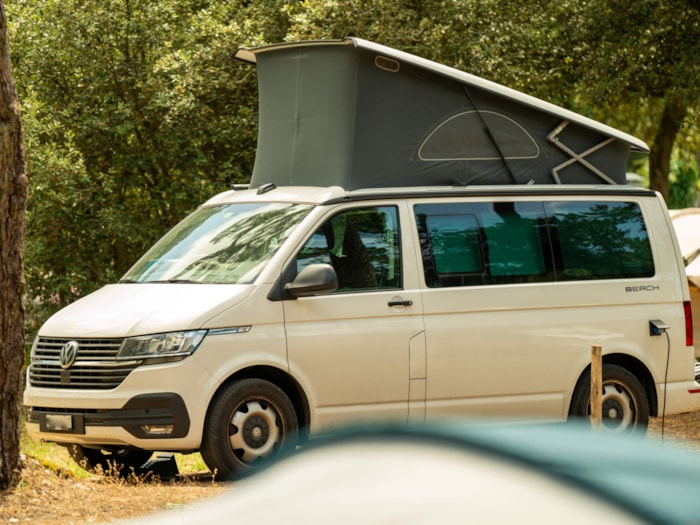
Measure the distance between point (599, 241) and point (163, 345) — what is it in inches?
147

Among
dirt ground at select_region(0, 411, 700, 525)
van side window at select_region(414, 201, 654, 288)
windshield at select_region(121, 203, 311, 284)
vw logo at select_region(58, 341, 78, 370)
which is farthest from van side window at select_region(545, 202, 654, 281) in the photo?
vw logo at select_region(58, 341, 78, 370)

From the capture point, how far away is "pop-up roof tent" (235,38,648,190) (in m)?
9.66

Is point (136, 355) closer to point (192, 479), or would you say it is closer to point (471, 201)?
point (192, 479)

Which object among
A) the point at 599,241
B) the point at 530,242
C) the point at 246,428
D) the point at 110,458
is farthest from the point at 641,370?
the point at 110,458

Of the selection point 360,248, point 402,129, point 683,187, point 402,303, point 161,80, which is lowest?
point 402,303

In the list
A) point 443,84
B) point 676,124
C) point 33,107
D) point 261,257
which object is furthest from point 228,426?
point 676,124

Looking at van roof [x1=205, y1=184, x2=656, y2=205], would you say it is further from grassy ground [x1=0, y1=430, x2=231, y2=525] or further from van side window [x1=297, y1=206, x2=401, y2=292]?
grassy ground [x1=0, y1=430, x2=231, y2=525]

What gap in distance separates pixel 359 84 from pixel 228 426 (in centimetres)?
283

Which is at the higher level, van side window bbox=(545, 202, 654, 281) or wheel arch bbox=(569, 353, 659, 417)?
van side window bbox=(545, 202, 654, 281)

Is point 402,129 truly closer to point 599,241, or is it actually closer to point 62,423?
point 599,241

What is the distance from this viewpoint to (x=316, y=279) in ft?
28.2

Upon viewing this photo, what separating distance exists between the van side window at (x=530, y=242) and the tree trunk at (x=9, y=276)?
2.95 m

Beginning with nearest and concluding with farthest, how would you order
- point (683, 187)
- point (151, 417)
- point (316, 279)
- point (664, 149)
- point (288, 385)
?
point (151, 417) < point (316, 279) < point (288, 385) < point (664, 149) < point (683, 187)

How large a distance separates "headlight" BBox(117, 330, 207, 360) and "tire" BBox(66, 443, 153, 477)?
3.62 ft
